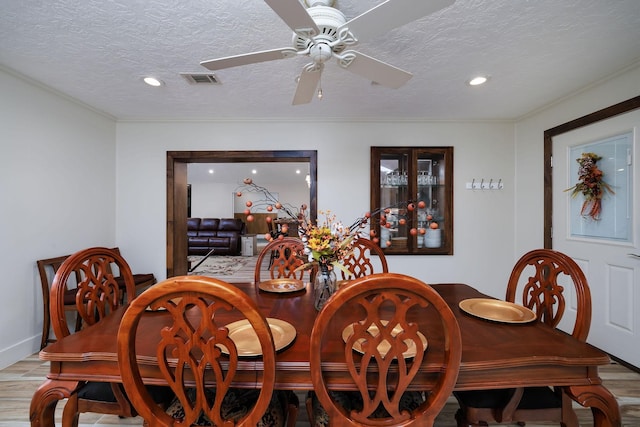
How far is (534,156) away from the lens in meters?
2.97

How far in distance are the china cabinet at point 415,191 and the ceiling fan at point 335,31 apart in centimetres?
177

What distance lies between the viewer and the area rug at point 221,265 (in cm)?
532

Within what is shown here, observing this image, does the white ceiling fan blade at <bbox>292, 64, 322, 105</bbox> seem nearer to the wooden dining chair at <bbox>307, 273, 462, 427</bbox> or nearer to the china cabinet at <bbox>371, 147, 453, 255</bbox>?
the wooden dining chair at <bbox>307, 273, 462, 427</bbox>

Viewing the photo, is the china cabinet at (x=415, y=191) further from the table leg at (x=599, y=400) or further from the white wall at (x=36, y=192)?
the white wall at (x=36, y=192)

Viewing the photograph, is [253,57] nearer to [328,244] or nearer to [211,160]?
[328,244]

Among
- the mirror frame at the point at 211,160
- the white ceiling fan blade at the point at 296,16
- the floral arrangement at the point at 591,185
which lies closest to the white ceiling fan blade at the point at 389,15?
the white ceiling fan blade at the point at 296,16

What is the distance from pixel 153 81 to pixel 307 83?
152 centimetres

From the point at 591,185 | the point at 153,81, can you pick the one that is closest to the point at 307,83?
the point at 153,81

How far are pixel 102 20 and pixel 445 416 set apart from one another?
3.08m

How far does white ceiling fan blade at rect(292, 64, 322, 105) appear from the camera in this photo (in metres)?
1.42

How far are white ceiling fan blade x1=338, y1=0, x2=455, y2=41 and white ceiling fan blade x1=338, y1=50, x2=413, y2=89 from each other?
10 centimetres

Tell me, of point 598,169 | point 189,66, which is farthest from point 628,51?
point 189,66

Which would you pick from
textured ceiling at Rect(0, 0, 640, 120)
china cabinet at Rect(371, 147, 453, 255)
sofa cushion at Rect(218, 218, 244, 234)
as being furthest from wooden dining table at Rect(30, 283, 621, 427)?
sofa cushion at Rect(218, 218, 244, 234)

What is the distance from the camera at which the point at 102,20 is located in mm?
1524
